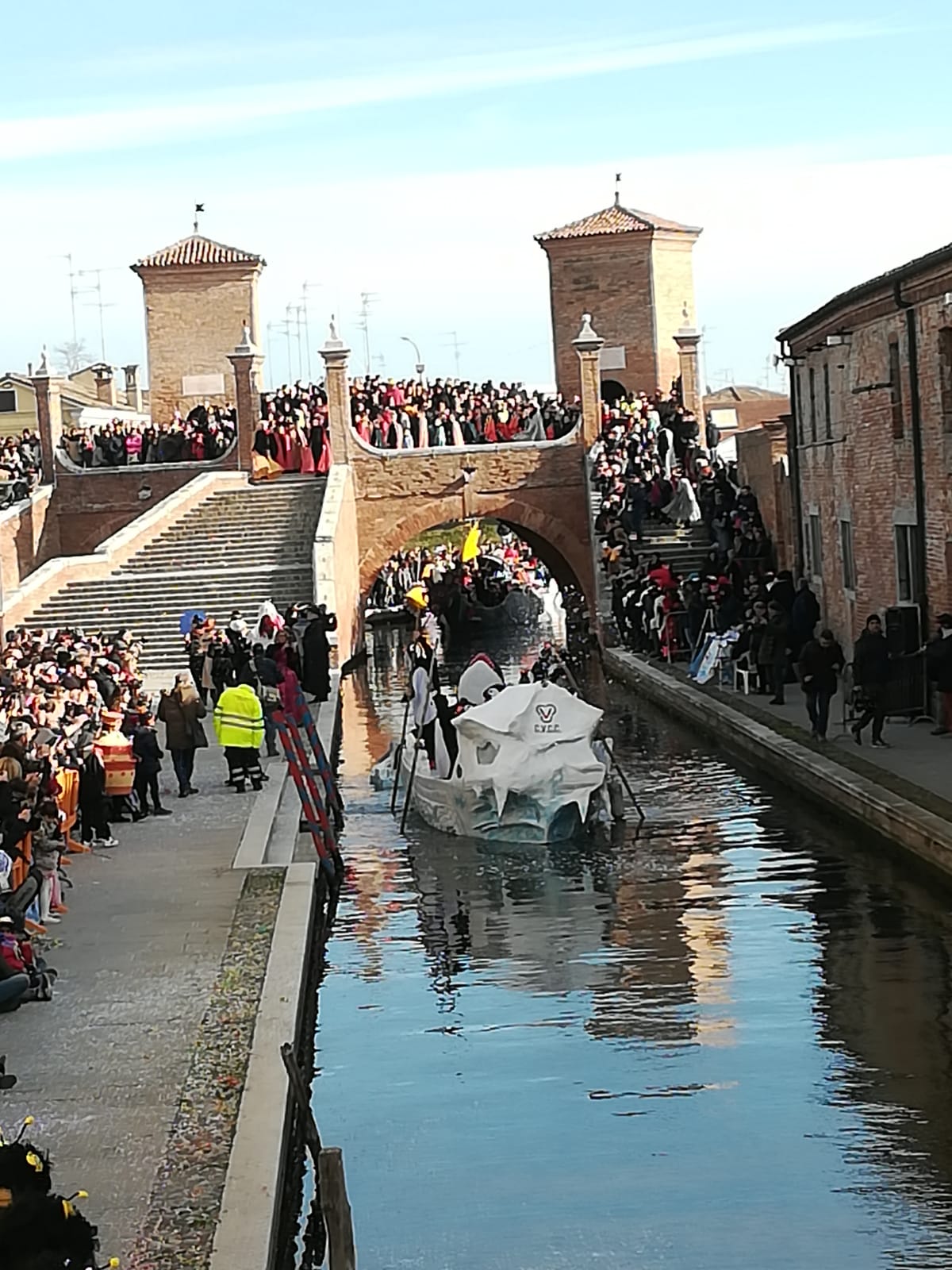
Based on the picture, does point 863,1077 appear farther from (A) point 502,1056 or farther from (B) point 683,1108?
(A) point 502,1056

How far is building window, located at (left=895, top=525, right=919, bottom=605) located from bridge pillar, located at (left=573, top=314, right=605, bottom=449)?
A: 19.4 metres

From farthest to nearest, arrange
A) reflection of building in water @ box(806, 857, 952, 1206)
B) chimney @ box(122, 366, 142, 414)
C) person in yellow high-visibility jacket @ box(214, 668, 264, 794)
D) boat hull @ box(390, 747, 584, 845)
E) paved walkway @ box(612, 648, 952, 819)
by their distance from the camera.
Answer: chimney @ box(122, 366, 142, 414) → person in yellow high-visibility jacket @ box(214, 668, 264, 794) → boat hull @ box(390, 747, 584, 845) → paved walkway @ box(612, 648, 952, 819) → reflection of building in water @ box(806, 857, 952, 1206)

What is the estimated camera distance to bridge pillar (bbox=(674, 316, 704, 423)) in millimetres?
50844

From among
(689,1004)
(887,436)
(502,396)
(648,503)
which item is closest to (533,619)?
(502,396)

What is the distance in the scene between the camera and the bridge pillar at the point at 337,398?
44.8 m

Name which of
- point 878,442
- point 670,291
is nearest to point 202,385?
point 670,291

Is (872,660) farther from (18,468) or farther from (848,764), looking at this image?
(18,468)

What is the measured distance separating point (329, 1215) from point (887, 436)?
19955 millimetres

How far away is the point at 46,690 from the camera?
21.7m

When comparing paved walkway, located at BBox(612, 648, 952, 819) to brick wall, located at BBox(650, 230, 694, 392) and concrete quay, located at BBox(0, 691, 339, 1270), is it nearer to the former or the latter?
concrete quay, located at BBox(0, 691, 339, 1270)

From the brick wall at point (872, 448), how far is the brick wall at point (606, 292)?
25957mm

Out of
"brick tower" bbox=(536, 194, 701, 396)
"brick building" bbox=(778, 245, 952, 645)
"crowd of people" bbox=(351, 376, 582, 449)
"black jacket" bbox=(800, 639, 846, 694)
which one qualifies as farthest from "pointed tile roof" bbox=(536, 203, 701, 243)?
"black jacket" bbox=(800, 639, 846, 694)

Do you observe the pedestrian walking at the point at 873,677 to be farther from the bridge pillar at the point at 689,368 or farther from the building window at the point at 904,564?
the bridge pillar at the point at 689,368

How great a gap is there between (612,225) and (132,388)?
40.1 metres
